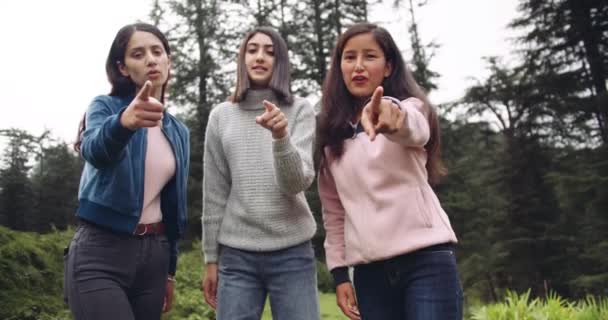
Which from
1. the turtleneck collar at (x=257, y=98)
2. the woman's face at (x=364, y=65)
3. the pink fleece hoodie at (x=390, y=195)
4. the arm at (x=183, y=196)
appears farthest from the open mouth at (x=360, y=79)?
the arm at (x=183, y=196)

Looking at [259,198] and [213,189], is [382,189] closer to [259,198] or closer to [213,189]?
[259,198]

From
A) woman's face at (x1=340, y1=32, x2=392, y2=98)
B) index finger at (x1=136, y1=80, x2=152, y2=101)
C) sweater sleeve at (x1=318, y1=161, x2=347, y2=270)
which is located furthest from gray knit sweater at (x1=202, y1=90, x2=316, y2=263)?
index finger at (x1=136, y1=80, x2=152, y2=101)

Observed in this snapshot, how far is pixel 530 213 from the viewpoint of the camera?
1534 centimetres

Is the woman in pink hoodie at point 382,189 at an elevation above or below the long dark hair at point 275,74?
below

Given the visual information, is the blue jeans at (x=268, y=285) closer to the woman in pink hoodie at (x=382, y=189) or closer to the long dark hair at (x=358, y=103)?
the woman in pink hoodie at (x=382, y=189)

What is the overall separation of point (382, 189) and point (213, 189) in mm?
830

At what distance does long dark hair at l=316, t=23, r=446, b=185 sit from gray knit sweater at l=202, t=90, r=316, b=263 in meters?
0.12

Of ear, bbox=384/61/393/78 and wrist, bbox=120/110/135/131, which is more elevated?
ear, bbox=384/61/393/78

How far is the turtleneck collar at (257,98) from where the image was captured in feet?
7.73

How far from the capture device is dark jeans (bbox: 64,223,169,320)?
1758mm

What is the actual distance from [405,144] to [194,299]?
4.48 m

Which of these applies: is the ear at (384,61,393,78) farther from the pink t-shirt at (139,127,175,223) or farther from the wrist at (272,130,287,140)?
the pink t-shirt at (139,127,175,223)

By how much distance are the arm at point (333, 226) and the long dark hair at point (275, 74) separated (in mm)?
425

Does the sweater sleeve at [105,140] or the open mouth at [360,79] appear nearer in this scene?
the sweater sleeve at [105,140]
